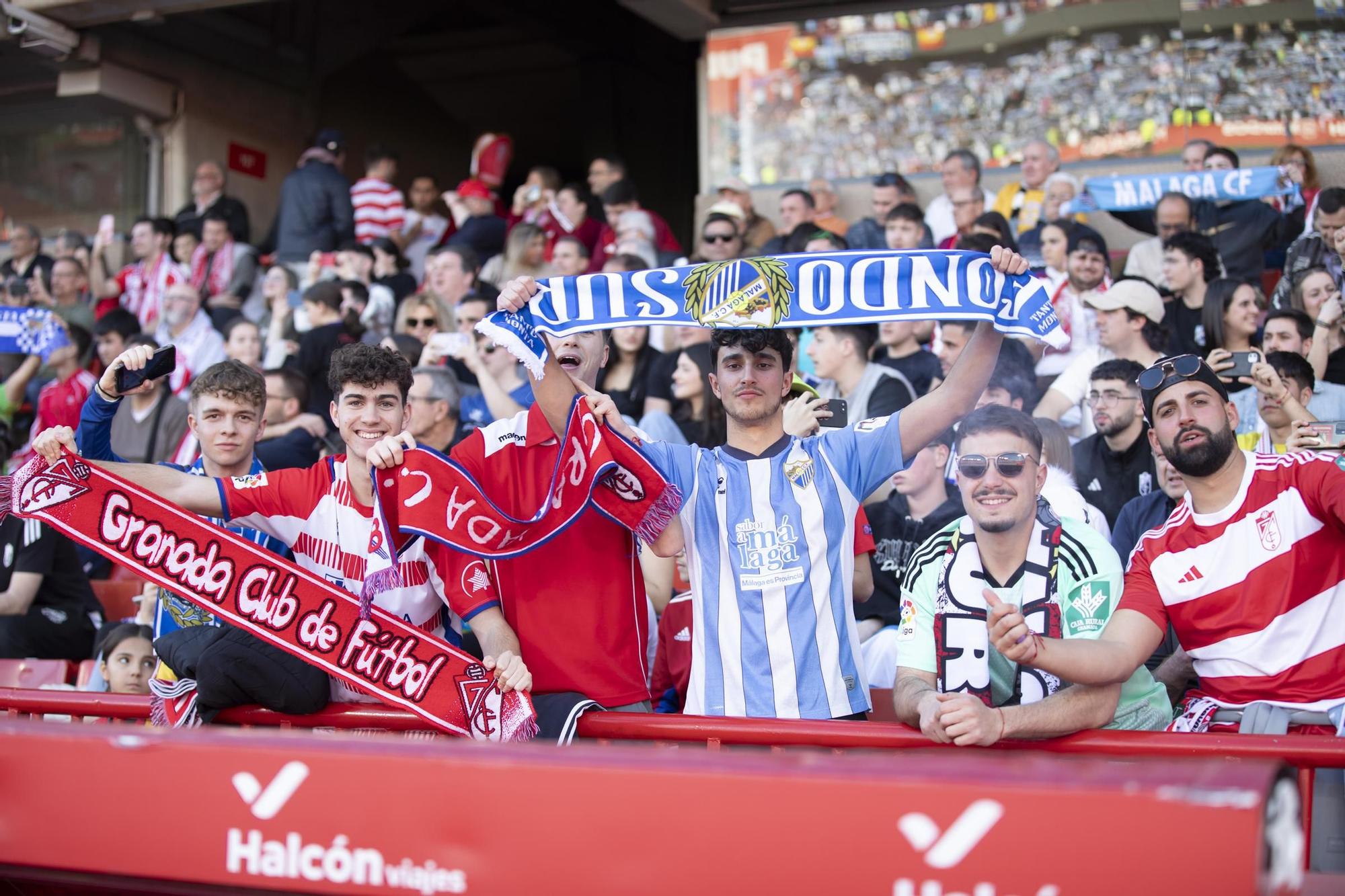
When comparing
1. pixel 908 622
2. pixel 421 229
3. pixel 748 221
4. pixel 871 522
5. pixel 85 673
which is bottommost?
pixel 85 673

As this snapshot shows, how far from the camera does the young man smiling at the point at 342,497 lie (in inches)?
A: 168

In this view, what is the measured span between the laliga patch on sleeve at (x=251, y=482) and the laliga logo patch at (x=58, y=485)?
461mm

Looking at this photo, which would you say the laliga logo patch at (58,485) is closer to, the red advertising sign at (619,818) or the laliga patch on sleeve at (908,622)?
the red advertising sign at (619,818)

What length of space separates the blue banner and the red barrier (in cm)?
732

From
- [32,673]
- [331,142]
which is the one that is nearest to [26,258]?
[331,142]

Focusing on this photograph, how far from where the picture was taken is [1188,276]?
769 centimetres

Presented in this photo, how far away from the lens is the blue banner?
859cm

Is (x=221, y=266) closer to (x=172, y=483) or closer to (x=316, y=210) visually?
(x=316, y=210)

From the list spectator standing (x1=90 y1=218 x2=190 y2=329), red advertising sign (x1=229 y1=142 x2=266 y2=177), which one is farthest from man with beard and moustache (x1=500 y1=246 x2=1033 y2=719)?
red advertising sign (x1=229 y1=142 x2=266 y2=177)

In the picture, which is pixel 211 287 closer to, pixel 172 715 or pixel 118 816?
pixel 172 715

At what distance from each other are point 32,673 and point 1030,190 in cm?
733

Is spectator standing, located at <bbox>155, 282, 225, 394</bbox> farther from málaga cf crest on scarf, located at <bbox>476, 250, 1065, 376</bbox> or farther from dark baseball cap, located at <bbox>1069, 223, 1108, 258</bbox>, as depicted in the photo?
málaga cf crest on scarf, located at <bbox>476, 250, 1065, 376</bbox>

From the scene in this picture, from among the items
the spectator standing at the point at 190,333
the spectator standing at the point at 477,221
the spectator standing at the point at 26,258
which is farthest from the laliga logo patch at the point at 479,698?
the spectator standing at the point at 26,258

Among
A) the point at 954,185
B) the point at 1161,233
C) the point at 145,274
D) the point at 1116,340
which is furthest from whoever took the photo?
the point at 145,274
